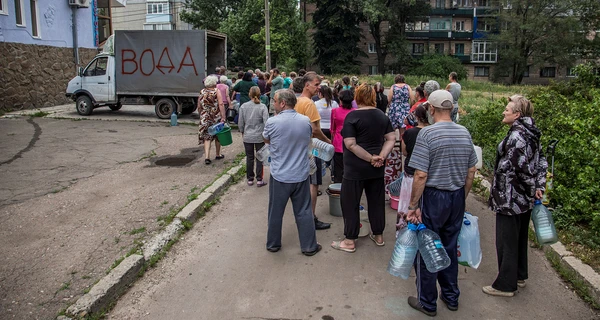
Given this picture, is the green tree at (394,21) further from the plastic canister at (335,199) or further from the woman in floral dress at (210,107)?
the plastic canister at (335,199)

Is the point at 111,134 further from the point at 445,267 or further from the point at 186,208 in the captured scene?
the point at 445,267

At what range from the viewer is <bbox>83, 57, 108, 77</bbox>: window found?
17.1 metres

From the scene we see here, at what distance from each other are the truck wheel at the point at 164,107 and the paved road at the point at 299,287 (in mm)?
11463

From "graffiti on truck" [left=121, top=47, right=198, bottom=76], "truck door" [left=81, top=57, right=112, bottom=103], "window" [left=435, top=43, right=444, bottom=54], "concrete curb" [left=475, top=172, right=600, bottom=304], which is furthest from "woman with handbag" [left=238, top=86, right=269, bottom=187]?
"window" [left=435, top=43, right=444, bottom=54]

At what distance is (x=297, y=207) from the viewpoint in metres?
5.45

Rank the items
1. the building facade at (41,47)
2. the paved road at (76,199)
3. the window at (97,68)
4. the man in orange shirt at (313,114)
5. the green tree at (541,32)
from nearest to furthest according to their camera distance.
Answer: the paved road at (76,199) → the man in orange shirt at (313,114) → the window at (97,68) → the building facade at (41,47) → the green tree at (541,32)

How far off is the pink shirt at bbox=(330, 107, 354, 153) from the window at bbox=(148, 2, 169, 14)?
5921 centimetres

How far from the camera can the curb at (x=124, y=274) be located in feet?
13.9

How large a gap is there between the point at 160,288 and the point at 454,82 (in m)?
8.65

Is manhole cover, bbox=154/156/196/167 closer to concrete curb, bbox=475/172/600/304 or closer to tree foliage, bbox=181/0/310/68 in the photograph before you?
concrete curb, bbox=475/172/600/304

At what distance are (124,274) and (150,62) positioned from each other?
13.0 metres

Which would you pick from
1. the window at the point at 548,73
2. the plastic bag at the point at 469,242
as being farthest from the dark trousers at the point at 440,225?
the window at the point at 548,73

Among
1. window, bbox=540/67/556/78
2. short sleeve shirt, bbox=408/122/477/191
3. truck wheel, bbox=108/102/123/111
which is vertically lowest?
truck wheel, bbox=108/102/123/111

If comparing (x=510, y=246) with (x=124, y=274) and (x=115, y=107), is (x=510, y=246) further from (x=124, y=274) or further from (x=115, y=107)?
(x=115, y=107)
